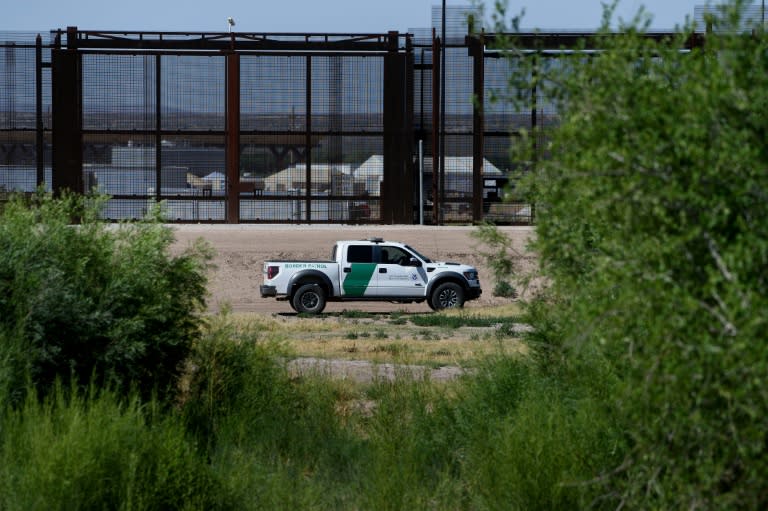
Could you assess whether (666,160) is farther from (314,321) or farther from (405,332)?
(314,321)

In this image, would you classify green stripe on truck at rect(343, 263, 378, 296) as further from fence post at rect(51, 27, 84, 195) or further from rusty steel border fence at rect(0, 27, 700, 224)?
fence post at rect(51, 27, 84, 195)

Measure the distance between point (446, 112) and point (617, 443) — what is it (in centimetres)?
3075

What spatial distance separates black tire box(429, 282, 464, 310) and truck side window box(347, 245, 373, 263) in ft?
5.84

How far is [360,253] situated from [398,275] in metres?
1.02

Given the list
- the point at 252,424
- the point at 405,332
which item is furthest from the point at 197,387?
the point at 405,332

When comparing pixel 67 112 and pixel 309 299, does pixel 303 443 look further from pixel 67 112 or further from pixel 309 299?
pixel 67 112

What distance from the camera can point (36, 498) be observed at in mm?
8727

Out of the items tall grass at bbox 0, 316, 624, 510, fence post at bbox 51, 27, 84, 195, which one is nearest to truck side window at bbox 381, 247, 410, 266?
fence post at bbox 51, 27, 84, 195

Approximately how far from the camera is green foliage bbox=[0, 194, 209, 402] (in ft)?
35.6

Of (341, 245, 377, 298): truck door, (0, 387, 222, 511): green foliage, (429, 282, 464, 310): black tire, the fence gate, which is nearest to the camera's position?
(0, 387, 222, 511): green foliage

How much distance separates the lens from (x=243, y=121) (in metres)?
38.2

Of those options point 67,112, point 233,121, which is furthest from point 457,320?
point 67,112

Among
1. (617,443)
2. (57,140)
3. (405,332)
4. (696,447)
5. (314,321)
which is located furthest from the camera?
(57,140)

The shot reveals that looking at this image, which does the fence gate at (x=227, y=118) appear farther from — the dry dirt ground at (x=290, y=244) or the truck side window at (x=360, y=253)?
the truck side window at (x=360, y=253)
